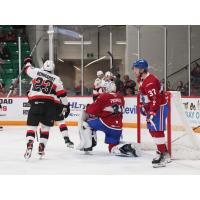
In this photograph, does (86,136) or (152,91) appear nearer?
(152,91)

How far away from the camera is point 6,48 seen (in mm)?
13062

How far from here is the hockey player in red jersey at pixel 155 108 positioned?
4.48m

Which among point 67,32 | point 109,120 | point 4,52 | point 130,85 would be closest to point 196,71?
point 130,85

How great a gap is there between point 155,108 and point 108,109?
979mm

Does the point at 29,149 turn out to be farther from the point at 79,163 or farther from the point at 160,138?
the point at 160,138

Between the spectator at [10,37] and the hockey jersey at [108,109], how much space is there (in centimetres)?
817

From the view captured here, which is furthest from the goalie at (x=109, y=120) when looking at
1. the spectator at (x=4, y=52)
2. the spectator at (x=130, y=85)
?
the spectator at (x=4, y=52)

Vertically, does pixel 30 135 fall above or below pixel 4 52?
below

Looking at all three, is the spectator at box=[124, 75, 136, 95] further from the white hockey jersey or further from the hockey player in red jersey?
the hockey player in red jersey

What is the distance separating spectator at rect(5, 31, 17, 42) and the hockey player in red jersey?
892 cm

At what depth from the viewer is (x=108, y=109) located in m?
5.39

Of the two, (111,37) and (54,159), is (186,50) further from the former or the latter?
(54,159)

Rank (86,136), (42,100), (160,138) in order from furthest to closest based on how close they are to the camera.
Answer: (86,136) → (42,100) → (160,138)

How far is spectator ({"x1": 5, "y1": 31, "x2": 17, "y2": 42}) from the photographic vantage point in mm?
13145
